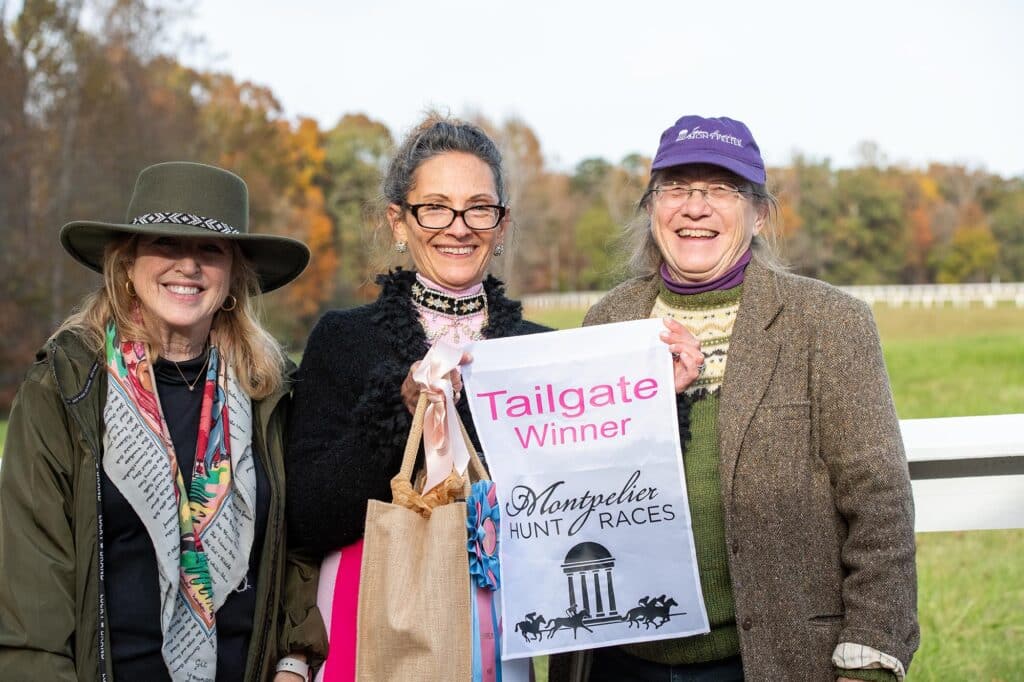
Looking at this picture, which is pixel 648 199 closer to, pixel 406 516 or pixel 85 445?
pixel 406 516

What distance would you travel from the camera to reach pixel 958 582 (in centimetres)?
624

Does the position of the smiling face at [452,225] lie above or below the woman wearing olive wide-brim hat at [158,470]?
above

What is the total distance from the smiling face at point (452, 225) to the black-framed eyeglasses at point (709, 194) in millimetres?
606

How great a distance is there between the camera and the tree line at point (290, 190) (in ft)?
99.3

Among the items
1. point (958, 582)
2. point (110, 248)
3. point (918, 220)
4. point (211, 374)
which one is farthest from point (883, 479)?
point (918, 220)

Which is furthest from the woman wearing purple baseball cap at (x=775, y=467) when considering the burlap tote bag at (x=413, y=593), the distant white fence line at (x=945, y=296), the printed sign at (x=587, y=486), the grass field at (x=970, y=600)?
the distant white fence line at (x=945, y=296)

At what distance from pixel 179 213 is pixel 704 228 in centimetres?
175

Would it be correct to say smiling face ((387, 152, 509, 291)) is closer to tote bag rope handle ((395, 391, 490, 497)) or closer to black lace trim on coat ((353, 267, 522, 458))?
black lace trim on coat ((353, 267, 522, 458))

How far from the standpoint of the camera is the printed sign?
2930 mm

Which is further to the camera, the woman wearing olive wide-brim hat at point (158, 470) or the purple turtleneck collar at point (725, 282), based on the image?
the purple turtleneck collar at point (725, 282)

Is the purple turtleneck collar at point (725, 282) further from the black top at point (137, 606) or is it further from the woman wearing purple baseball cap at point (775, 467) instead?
the black top at point (137, 606)

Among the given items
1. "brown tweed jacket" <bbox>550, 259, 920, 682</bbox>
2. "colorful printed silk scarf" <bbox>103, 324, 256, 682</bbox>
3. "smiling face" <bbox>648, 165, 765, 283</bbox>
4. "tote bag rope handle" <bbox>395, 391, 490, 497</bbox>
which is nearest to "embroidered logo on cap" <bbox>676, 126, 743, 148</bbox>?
"smiling face" <bbox>648, 165, 765, 283</bbox>

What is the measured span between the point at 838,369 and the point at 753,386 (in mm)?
254

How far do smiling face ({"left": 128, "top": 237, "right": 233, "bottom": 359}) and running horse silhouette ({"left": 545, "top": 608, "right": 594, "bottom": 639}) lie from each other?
1.54m
